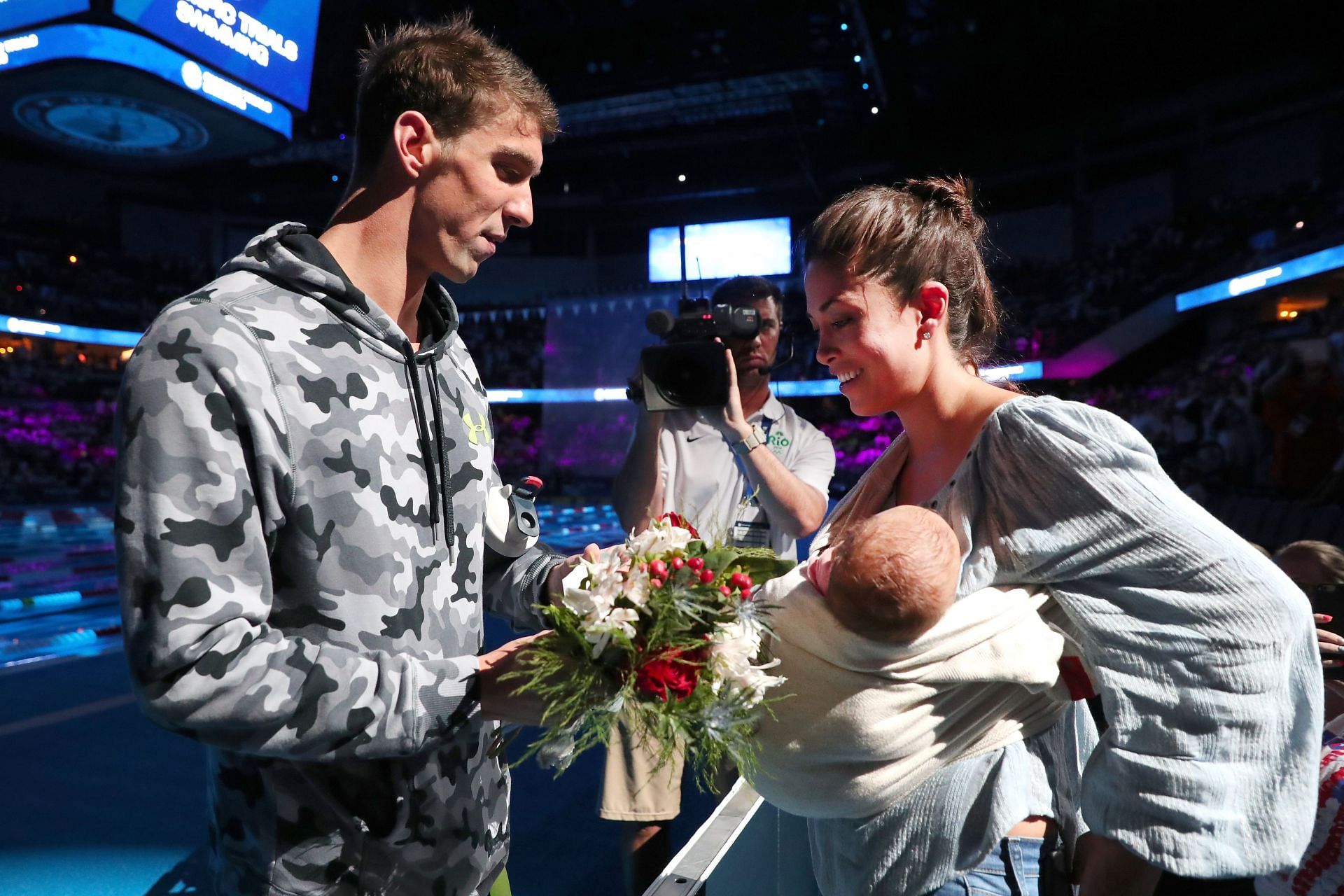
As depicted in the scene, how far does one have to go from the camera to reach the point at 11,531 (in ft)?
37.4

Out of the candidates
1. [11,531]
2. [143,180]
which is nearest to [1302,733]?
[11,531]

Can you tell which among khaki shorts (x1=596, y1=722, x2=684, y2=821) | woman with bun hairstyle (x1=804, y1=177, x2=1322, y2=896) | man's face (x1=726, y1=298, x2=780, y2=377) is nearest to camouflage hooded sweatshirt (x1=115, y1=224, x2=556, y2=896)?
woman with bun hairstyle (x1=804, y1=177, x2=1322, y2=896)

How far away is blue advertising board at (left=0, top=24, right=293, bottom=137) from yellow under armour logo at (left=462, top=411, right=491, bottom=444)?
31.4 feet

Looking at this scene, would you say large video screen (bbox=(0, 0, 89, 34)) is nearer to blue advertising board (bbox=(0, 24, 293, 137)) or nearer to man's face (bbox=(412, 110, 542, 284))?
blue advertising board (bbox=(0, 24, 293, 137))

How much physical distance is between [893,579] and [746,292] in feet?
5.07

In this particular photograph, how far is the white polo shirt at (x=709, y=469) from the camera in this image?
234 cm

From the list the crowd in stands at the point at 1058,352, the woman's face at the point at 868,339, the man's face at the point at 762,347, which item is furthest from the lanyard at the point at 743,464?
the crowd in stands at the point at 1058,352

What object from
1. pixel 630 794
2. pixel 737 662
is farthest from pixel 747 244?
pixel 737 662

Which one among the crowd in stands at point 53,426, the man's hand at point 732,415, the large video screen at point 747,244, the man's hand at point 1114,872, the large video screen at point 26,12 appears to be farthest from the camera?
the large video screen at point 747,244

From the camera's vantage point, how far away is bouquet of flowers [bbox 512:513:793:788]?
3.12ft

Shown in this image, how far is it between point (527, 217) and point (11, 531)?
13.2 m

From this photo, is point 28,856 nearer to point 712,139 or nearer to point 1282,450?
point 1282,450

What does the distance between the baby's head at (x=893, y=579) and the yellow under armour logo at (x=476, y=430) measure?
63cm

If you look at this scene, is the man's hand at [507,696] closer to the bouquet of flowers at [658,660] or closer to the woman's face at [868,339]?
the bouquet of flowers at [658,660]
